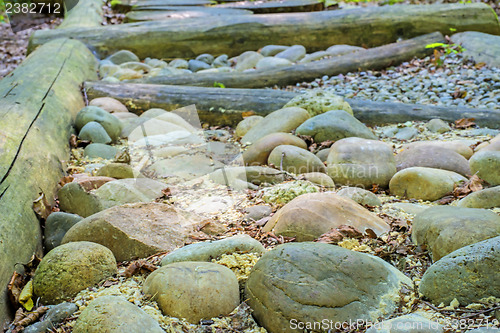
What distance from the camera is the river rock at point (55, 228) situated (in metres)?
2.75

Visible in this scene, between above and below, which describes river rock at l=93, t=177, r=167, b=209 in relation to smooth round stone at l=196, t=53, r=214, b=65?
below

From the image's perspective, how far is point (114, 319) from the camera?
6.08 feet

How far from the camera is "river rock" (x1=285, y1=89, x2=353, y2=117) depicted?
5.10 meters

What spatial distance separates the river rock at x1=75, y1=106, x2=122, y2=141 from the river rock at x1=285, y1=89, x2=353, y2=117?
1.92 m

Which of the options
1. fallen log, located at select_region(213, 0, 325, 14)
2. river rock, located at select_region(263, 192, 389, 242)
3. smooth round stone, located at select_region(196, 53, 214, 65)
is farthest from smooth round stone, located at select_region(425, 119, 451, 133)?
fallen log, located at select_region(213, 0, 325, 14)

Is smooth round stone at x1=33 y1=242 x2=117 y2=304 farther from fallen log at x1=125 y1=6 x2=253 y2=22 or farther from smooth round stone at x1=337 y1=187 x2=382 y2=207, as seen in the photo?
fallen log at x1=125 y1=6 x2=253 y2=22

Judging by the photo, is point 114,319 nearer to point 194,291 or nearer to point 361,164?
point 194,291

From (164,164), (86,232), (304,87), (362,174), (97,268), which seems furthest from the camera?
(304,87)

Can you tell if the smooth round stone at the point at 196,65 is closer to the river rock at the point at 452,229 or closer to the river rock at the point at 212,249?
the river rock at the point at 212,249

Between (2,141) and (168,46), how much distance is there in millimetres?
5470

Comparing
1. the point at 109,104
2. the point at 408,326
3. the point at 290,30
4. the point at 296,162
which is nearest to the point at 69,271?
the point at 408,326

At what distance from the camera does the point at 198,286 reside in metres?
2.08

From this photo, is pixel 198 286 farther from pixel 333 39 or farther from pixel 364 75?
pixel 333 39

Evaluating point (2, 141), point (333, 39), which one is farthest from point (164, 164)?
point (333, 39)
